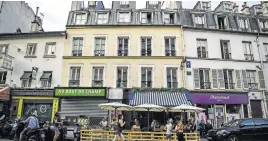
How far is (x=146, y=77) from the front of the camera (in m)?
18.5

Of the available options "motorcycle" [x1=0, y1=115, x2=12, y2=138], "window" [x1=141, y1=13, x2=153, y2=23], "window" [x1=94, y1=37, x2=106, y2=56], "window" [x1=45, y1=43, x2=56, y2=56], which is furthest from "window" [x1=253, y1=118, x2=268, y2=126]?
"window" [x1=45, y1=43, x2=56, y2=56]

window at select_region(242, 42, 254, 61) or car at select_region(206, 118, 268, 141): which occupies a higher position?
window at select_region(242, 42, 254, 61)

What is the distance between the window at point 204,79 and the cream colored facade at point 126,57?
1791 millimetres

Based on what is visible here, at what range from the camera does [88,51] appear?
1900 cm

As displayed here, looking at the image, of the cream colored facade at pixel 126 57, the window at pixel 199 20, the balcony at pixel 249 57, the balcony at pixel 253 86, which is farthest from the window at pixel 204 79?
the window at pixel 199 20

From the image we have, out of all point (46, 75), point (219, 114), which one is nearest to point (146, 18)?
point (46, 75)

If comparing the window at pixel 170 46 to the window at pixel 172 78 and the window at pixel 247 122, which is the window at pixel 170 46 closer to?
the window at pixel 172 78

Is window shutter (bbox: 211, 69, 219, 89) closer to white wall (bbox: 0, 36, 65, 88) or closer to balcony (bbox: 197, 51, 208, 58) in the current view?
balcony (bbox: 197, 51, 208, 58)

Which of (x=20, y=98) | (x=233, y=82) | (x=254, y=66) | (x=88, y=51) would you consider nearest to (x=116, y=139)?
(x=88, y=51)

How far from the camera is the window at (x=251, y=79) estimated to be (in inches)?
755

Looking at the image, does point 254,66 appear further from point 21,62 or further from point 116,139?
point 21,62

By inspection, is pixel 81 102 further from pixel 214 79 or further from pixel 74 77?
pixel 214 79

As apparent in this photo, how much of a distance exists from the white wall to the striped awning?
277 inches

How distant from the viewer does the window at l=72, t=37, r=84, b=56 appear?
62.8 feet
